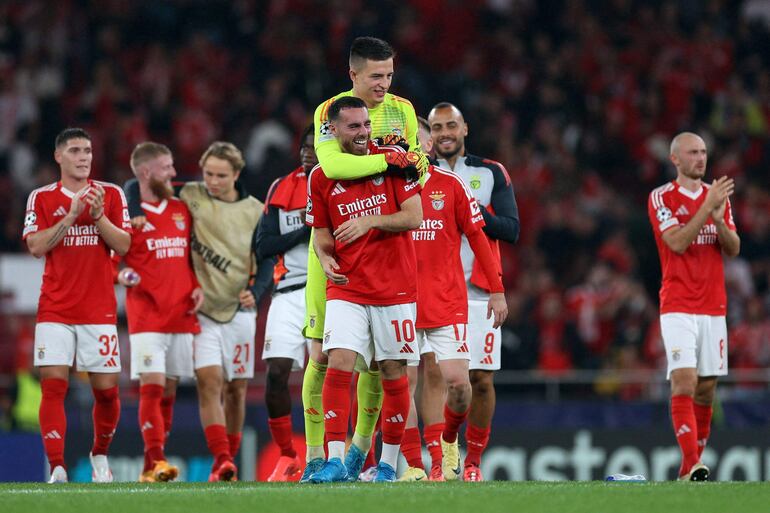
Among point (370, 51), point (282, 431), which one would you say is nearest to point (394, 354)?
point (370, 51)

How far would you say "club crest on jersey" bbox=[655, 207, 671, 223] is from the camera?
9727 mm

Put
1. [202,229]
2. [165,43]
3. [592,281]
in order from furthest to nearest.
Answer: [165,43], [592,281], [202,229]

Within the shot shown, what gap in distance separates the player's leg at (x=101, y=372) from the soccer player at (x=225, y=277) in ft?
2.66

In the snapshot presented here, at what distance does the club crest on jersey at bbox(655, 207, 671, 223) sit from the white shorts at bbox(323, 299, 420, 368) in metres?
2.68

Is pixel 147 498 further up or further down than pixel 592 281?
further down

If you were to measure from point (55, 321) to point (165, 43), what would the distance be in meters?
11.5

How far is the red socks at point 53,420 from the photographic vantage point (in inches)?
363

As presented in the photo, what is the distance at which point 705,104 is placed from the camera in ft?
67.0

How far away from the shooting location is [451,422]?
30.4ft

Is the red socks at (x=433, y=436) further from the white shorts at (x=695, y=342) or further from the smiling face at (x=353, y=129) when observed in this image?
the smiling face at (x=353, y=129)

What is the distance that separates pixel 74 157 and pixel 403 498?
12.9 ft

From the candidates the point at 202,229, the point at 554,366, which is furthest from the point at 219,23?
the point at 202,229

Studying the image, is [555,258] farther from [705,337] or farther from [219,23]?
[705,337]

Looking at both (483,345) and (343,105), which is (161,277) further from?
(343,105)
